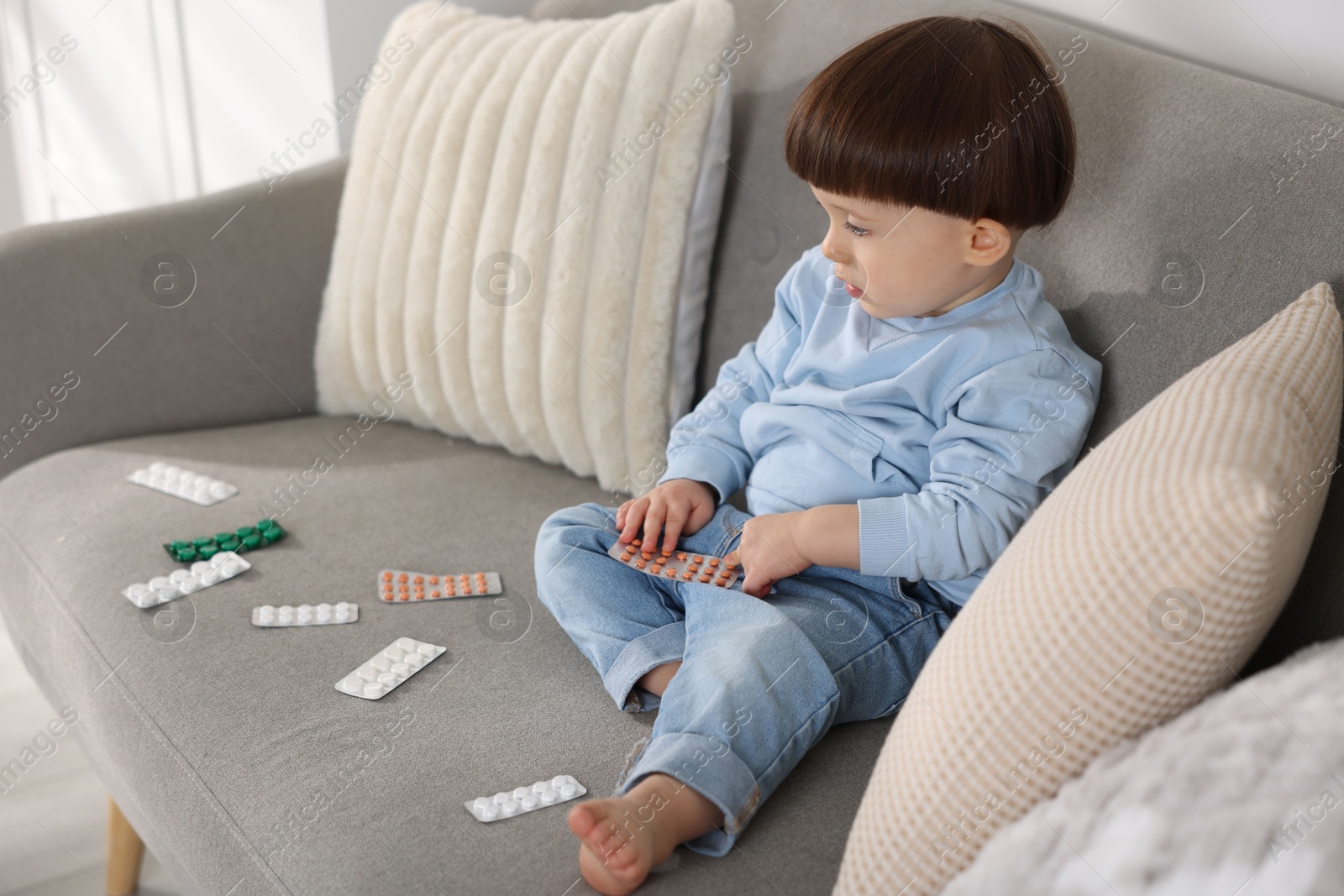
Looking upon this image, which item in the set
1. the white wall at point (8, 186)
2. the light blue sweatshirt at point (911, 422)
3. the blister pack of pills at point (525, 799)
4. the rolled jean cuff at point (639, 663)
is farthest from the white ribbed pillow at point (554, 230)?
the white wall at point (8, 186)

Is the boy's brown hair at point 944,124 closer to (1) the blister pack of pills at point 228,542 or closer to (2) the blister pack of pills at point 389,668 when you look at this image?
(2) the blister pack of pills at point 389,668

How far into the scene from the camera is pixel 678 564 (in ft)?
3.17

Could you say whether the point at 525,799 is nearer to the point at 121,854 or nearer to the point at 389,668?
the point at 389,668

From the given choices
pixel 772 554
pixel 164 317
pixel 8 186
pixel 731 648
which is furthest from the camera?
pixel 8 186

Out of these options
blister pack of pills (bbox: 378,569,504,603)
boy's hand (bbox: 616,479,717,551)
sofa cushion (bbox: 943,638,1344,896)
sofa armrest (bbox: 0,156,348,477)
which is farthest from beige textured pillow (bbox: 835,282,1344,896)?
sofa armrest (bbox: 0,156,348,477)

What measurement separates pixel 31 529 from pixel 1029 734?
106cm

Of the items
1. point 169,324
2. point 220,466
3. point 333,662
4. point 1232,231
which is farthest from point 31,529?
point 1232,231

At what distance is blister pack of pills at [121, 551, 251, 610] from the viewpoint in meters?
1.01

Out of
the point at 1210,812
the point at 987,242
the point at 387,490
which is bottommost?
the point at 387,490

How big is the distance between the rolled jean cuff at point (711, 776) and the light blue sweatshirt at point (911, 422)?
0.74ft

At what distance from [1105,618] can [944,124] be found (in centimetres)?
44

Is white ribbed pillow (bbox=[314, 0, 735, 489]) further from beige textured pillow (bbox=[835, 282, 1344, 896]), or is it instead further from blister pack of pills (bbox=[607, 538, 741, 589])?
beige textured pillow (bbox=[835, 282, 1344, 896])

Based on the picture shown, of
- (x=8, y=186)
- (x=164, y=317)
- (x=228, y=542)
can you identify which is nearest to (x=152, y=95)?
(x=8, y=186)

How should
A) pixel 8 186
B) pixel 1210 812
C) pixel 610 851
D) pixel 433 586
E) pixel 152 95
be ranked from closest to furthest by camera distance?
pixel 1210 812
pixel 610 851
pixel 433 586
pixel 152 95
pixel 8 186
